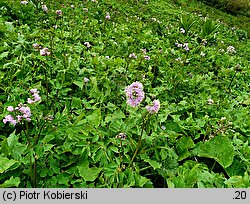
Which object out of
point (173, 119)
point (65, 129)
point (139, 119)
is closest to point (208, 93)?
point (173, 119)

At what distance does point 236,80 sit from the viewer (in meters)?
5.76

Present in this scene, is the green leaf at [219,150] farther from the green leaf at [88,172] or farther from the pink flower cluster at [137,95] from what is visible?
the green leaf at [88,172]

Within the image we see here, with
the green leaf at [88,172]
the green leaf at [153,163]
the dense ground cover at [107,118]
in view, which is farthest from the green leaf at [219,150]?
the green leaf at [88,172]

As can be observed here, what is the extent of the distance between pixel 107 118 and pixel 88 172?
670 millimetres

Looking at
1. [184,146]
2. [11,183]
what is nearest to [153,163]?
[184,146]

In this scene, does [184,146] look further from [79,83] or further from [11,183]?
[11,183]

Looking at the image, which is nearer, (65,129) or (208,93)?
(65,129)

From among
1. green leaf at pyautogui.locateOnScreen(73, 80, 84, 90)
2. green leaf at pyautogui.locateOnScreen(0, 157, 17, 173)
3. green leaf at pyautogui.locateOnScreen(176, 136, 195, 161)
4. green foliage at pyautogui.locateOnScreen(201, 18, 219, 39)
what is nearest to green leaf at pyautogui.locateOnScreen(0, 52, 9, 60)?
green leaf at pyautogui.locateOnScreen(73, 80, 84, 90)

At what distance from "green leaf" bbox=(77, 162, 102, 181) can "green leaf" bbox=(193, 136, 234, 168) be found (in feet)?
3.86

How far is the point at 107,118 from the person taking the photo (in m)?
3.01
